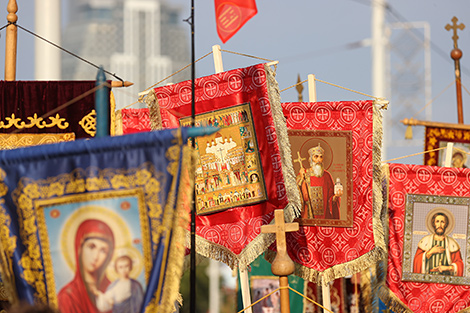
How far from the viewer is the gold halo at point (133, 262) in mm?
4645

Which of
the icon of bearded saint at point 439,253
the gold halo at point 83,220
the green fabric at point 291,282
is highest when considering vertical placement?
the gold halo at point 83,220

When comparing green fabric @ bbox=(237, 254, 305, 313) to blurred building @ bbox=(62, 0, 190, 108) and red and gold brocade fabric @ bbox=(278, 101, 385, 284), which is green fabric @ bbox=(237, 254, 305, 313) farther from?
blurred building @ bbox=(62, 0, 190, 108)

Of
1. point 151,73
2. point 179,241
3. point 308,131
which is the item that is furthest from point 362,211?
point 151,73

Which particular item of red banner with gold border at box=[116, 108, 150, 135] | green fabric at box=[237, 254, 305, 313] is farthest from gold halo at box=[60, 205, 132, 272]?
green fabric at box=[237, 254, 305, 313]

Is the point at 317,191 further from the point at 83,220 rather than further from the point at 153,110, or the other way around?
Answer: the point at 83,220

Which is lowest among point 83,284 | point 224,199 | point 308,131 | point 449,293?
point 449,293

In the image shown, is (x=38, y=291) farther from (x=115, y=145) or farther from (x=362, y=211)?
(x=362, y=211)

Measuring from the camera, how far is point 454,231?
850 centimetres

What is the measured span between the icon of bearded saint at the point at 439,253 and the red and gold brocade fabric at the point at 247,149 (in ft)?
6.84

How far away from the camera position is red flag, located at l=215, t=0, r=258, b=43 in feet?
23.7

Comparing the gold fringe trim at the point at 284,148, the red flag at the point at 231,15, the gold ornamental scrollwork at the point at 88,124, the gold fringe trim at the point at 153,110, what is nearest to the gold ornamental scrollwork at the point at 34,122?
the gold ornamental scrollwork at the point at 88,124

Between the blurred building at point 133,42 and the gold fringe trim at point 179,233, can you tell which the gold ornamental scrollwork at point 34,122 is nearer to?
the gold fringe trim at point 179,233

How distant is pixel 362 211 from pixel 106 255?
3.74 metres

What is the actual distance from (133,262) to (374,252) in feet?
11.7
